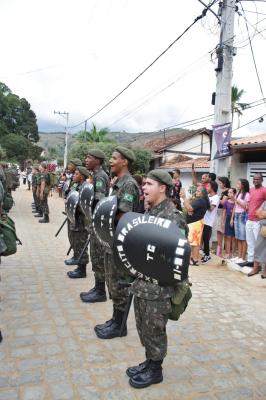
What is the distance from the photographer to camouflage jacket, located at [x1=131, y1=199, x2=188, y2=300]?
2.55 meters

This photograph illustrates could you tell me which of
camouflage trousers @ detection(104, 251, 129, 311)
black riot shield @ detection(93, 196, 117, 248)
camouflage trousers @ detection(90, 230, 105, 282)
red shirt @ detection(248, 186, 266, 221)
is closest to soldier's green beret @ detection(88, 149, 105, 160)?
camouflage trousers @ detection(90, 230, 105, 282)

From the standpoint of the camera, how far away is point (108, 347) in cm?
334

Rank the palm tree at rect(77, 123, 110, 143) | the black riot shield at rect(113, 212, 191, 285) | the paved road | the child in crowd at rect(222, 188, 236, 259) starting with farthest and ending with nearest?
1. the palm tree at rect(77, 123, 110, 143)
2. the child in crowd at rect(222, 188, 236, 259)
3. the paved road
4. the black riot shield at rect(113, 212, 191, 285)

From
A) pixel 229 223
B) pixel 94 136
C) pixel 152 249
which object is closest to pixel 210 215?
pixel 229 223

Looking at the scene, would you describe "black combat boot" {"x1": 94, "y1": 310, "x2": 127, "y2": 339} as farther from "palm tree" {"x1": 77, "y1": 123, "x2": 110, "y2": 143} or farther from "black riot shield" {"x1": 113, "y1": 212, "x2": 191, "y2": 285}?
"palm tree" {"x1": 77, "y1": 123, "x2": 110, "y2": 143}

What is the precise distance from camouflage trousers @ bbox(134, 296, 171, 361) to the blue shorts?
14.6 ft

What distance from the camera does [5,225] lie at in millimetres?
3855

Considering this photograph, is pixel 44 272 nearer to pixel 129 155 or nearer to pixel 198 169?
pixel 129 155

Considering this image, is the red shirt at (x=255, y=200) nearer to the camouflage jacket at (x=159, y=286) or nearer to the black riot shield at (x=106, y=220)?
the black riot shield at (x=106, y=220)

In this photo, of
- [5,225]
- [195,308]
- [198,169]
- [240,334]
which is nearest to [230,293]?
[195,308]

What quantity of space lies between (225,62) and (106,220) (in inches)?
241

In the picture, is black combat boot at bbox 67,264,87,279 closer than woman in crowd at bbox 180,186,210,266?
Yes

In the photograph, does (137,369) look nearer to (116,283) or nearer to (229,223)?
(116,283)

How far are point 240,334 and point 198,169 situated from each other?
15287 mm
